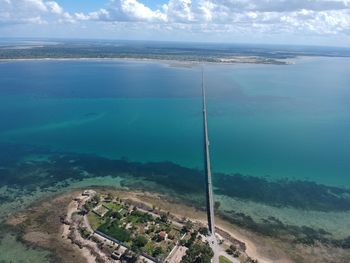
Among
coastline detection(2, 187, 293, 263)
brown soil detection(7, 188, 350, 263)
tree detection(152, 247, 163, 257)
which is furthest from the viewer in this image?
coastline detection(2, 187, 293, 263)

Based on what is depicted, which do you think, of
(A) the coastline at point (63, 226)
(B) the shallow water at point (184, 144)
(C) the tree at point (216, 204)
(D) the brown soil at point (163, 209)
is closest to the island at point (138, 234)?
(A) the coastline at point (63, 226)

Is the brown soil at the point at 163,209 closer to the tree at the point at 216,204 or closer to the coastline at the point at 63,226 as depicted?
the coastline at the point at 63,226

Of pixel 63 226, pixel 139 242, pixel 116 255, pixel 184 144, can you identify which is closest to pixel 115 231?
pixel 116 255

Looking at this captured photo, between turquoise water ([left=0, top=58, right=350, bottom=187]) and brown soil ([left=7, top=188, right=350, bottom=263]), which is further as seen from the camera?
turquoise water ([left=0, top=58, right=350, bottom=187])

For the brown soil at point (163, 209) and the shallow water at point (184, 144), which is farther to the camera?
the shallow water at point (184, 144)

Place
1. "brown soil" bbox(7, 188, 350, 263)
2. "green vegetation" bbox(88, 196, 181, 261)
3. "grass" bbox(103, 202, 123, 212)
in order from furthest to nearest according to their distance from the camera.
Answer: "grass" bbox(103, 202, 123, 212) < "brown soil" bbox(7, 188, 350, 263) < "green vegetation" bbox(88, 196, 181, 261)

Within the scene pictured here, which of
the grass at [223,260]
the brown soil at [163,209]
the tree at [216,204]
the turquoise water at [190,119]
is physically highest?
the grass at [223,260]

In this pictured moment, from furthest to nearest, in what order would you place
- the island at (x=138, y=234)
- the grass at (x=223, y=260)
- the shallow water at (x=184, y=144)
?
the shallow water at (x=184, y=144)
the island at (x=138, y=234)
the grass at (x=223, y=260)

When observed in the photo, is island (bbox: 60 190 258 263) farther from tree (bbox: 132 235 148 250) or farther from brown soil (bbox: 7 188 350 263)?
brown soil (bbox: 7 188 350 263)

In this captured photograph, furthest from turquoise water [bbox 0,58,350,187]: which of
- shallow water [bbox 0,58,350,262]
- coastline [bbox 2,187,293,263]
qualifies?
coastline [bbox 2,187,293,263]
